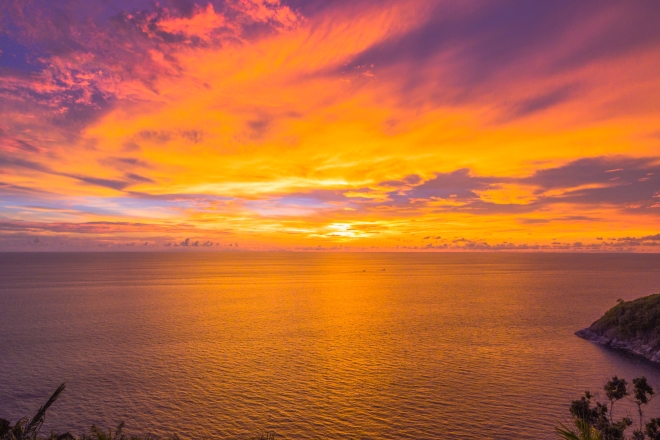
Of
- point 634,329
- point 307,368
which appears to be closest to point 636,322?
point 634,329

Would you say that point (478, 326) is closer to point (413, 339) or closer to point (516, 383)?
point (413, 339)

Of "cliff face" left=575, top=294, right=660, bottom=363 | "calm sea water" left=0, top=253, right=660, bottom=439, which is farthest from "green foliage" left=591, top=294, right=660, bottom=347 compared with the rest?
"calm sea water" left=0, top=253, right=660, bottom=439

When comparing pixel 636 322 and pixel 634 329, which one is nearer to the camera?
pixel 634 329

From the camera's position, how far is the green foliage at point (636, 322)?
77.2m

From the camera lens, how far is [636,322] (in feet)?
264

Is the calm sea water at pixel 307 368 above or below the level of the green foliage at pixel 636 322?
below

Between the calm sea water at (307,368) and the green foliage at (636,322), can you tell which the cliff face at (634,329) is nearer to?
the green foliage at (636,322)

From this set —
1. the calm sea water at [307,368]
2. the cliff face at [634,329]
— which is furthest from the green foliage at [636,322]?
the calm sea water at [307,368]

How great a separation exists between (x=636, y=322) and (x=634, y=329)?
60.7 inches

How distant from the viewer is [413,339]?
90062 millimetres

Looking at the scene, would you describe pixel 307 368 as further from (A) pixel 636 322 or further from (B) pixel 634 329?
(A) pixel 636 322

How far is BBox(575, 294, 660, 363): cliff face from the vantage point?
75562mm

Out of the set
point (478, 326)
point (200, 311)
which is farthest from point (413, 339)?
point (200, 311)

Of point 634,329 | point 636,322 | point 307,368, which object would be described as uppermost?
point 636,322
